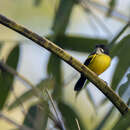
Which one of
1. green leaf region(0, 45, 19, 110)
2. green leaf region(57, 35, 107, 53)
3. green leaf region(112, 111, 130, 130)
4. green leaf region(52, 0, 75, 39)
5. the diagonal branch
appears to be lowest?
green leaf region(0, 45, 19, 110)

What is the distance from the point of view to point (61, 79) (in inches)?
86.0

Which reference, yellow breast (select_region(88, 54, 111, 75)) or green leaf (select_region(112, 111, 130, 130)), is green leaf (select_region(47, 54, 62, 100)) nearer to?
yellow breast (select_region(88, 54, 111, 75))

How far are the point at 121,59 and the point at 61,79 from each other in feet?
1.73

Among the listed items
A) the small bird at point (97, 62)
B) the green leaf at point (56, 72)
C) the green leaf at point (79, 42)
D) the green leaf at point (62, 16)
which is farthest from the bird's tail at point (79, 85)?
the green leaf at point (62, 16)

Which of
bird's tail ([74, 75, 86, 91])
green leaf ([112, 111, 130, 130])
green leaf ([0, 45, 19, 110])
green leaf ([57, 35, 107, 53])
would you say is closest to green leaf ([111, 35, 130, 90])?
bird's tail ([74, 75, 86, 91])

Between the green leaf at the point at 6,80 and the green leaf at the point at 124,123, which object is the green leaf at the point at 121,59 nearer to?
the green leaf at the point at 124,123

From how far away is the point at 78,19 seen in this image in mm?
3871

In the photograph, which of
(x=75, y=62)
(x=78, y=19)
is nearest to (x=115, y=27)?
(x=78, y=19)

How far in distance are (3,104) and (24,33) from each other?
103 centimetres

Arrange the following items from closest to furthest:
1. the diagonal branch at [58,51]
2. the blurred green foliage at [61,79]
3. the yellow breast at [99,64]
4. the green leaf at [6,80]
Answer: the diagonal branch at [58,51]
the blurred green foliage at [61,79]
the green leaf at [6,80]
the yellow breast at [99,64]

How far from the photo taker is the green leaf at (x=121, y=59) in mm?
1771

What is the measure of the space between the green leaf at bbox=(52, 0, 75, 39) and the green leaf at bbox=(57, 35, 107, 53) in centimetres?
6

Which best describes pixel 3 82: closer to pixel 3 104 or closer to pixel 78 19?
pixel 3 104

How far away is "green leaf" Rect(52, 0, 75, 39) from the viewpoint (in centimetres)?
222
